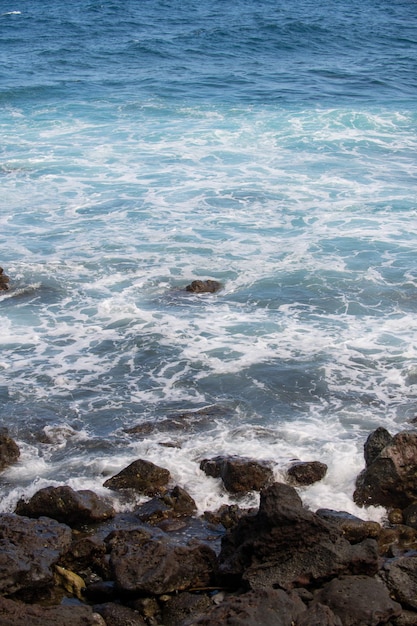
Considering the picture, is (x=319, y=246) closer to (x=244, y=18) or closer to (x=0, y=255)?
(x=0, y=255)

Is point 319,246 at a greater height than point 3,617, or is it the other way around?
point 3,617

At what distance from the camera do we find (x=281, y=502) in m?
8.73

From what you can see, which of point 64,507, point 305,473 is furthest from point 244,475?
point 64,507

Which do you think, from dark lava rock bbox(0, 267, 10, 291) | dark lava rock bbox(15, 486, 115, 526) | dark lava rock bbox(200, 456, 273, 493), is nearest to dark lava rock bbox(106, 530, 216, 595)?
dark lava rock bbox(15, 486, 115, 526)

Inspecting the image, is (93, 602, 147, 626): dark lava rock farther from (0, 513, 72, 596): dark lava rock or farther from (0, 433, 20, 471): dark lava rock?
(0, 433, 20, 471): dark lava rock

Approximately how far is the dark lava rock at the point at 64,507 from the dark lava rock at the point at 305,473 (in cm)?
250

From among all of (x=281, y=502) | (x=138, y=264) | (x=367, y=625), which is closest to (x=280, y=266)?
(x=138, y=264)

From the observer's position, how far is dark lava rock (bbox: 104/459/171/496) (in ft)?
35.1

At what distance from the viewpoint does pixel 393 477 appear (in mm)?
10344

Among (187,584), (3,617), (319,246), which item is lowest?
(319,246)

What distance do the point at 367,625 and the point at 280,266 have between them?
12.4 meters

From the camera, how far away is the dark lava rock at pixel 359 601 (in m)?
7.74

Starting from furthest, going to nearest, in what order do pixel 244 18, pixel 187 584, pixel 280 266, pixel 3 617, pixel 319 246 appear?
pixel 244 18, pixel 319 246, pixel 280 266, pixel 187 584, pixel 3 617

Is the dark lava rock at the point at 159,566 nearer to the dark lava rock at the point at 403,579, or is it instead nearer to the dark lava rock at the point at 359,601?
the dark lava rock at the point at 359,601
